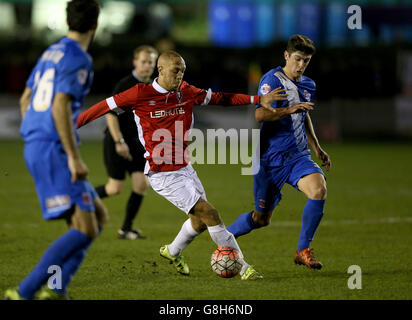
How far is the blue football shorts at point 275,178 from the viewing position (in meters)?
7.25

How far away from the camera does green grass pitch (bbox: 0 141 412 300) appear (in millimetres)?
6332

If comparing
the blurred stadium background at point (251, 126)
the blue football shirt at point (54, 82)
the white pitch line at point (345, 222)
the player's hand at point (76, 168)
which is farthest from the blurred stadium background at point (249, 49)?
the player's hand at point (76, 168)

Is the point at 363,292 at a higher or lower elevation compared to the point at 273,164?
lower

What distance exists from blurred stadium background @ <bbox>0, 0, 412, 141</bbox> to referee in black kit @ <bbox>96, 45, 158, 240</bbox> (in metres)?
12.9

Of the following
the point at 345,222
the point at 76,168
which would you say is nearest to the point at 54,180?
the point at 76,168

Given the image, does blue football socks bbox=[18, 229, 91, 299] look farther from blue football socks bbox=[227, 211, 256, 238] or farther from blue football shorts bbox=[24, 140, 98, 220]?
blue football socks bbox=[227, 211, 256, 238]

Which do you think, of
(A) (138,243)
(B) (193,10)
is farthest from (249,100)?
(B) (193,10)

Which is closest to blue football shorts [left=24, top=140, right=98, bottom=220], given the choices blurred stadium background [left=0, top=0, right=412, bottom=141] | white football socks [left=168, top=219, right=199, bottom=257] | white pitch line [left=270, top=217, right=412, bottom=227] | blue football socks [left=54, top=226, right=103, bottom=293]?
blue football socks [left=54, top=226, right=103, bottom=293]

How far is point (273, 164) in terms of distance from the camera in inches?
289

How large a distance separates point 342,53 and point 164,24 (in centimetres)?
738

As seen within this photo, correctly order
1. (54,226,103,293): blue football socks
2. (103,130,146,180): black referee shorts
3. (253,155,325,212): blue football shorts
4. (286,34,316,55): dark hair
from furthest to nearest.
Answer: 1. (103,130,146,180): black referee shorts
2. (253,155,325,212): blue football shorts
3. (286,34,316,55): dark hair
4. (54,226,103,293): blue football socks

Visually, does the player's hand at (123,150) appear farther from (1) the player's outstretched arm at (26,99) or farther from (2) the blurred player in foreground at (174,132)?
(1) the player's outstretched arm at (26,99)

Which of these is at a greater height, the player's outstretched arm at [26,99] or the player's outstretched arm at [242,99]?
the player's outstretched arm at [26,99]

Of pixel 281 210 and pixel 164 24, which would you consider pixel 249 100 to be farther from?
pixel 164 24
